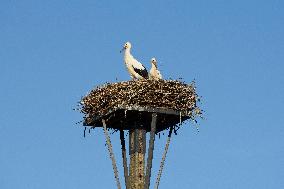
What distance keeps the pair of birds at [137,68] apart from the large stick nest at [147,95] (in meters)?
1.13

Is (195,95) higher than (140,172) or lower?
higher

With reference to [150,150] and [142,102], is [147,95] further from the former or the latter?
[150,150]

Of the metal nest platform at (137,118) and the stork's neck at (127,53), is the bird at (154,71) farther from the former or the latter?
the metal nest platform at (137,118)

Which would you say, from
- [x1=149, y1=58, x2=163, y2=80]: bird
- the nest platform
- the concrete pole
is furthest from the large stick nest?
[x1=149, y1=58, x2=163, y2=80]: bird

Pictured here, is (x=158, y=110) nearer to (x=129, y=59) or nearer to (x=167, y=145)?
(x=167, y=145)

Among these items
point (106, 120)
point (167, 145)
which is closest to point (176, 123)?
point (167, 145)

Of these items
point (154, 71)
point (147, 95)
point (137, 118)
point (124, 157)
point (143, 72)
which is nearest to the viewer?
point (147, 95)

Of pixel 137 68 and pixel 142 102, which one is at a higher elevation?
pixel 137 68

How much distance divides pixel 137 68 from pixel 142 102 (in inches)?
81.1

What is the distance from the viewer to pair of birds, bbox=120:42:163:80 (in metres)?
19.9

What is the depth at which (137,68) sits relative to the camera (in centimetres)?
2003

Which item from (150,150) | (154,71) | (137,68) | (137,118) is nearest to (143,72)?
(137,68)

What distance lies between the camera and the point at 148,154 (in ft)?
60.4

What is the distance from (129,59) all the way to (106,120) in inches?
92.5
